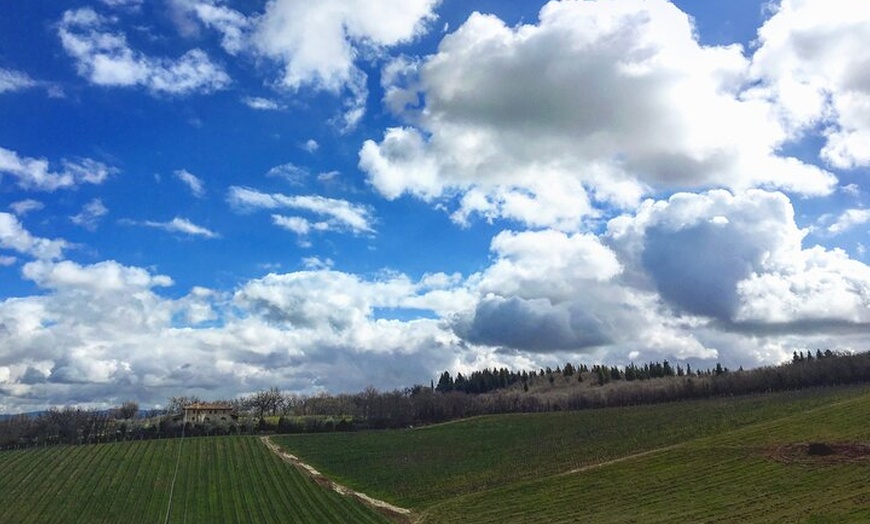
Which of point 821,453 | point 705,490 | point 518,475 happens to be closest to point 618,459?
point 518,475

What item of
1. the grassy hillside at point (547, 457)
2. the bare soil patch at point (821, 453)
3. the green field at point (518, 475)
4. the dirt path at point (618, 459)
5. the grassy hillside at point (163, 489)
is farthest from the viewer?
the dirt path at point (618, 459)

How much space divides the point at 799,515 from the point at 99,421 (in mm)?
187066

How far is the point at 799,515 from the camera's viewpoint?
44.9m

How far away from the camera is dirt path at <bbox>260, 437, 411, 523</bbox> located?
6420cm

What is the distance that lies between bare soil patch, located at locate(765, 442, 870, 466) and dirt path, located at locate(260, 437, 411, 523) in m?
40.0

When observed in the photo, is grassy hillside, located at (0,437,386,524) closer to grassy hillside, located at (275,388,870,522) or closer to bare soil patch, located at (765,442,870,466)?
grassy hillside, located at (275,388,870,522)

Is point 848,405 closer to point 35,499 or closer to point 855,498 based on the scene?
point 855,498

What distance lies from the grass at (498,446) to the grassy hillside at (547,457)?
0.68 feet

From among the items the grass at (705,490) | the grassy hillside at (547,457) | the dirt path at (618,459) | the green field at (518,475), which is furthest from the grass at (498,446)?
the grass at (705,490)

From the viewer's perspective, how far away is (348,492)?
256 ft

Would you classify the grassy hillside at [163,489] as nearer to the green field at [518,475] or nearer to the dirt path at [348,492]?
the green field at [518,475]

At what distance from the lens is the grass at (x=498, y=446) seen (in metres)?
78.7

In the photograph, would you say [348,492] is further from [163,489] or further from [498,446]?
[498,446]

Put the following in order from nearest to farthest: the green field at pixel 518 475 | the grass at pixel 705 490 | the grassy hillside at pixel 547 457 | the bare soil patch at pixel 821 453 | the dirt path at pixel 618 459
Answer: the grass at pixel 705 490, the green field at pixel 518 475, the grassy hillside at pixel 547 457, the bare soil patch at pixel 821 453, the dirt path at pixel 618 459
